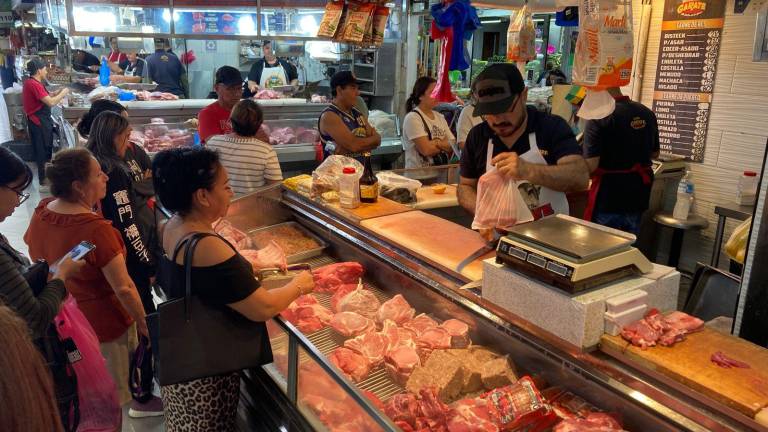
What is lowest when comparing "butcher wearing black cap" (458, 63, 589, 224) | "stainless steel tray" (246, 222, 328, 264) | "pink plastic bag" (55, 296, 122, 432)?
"pink plastic bag" (55, 296, 122, 432)

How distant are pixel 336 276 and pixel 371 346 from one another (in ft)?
2.20

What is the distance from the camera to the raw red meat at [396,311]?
2570 mm

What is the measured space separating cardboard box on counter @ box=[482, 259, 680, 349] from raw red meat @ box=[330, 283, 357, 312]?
0.97 metres

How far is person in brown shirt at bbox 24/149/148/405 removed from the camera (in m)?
2.97

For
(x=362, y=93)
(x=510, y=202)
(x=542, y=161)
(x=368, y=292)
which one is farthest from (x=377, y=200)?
(x=362, y=93)

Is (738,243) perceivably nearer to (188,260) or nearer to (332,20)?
(188,260)

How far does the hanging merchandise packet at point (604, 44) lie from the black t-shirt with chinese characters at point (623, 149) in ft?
4.91

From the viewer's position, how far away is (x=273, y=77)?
909 centimetres

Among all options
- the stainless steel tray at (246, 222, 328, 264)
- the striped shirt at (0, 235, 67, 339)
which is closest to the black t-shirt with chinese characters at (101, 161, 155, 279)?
the stainless steel tray at (246, 222, 328, 264)

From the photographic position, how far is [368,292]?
2.76m

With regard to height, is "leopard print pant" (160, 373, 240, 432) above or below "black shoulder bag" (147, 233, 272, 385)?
below

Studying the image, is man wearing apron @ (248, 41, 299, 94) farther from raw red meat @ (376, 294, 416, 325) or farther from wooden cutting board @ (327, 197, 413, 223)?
raw red meat @ (376, 294, 416, 325)

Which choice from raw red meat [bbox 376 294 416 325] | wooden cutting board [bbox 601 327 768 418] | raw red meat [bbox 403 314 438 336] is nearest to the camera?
wooden cutting board [bbox 601 327 768 418]

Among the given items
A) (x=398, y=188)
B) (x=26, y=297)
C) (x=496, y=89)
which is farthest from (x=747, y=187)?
(x=26, y=297)
